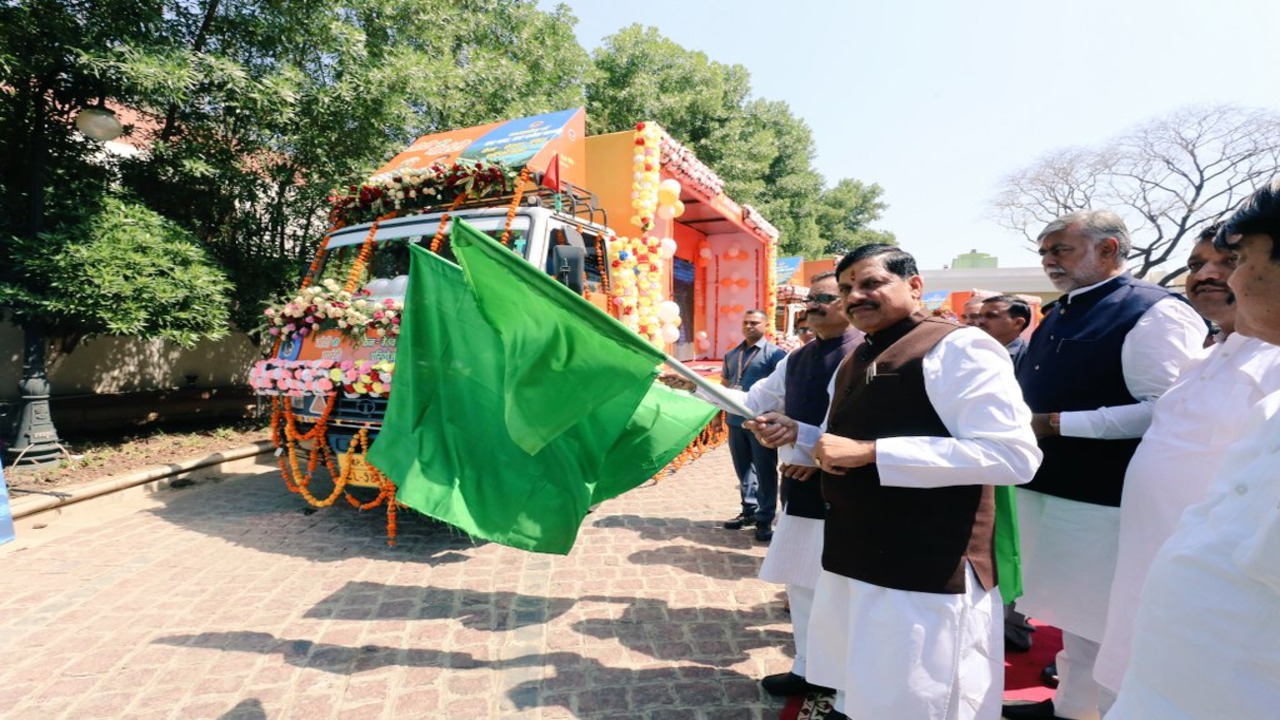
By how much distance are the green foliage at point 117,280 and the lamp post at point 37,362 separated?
0.28 metres

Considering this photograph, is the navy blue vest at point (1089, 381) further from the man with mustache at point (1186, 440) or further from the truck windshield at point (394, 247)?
the truck windshield at point (394, 247)

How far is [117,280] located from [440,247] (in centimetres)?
393

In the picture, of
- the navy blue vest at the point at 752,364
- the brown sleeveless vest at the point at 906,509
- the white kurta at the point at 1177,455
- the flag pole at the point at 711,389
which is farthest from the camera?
the navy blue vest at the point at 752,364

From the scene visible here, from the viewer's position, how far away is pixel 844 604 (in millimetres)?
2164

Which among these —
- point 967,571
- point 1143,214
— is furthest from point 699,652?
point 1143,214

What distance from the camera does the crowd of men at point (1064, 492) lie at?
44.4 inches

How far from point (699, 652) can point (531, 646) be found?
923 millimetres

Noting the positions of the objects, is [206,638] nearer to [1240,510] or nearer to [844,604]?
[844,604]

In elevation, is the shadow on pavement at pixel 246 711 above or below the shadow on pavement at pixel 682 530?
below

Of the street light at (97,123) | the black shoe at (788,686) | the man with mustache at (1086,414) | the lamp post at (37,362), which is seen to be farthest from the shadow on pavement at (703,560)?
the street light at (97,123)

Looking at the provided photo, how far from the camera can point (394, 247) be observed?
560 centimetres

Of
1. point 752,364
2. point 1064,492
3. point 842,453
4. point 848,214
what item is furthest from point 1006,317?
point 848,214

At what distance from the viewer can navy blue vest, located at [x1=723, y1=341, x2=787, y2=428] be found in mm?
5605

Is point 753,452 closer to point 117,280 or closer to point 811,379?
point 811,379
